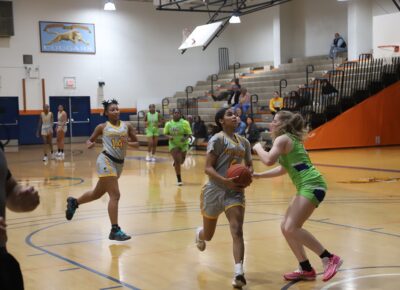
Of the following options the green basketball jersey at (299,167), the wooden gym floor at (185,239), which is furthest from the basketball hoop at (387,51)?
the green basketball jersey at (299,167)

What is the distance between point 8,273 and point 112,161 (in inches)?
196

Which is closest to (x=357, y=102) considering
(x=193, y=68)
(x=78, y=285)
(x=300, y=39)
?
(x=300, y=39)

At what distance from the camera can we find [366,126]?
22812mm

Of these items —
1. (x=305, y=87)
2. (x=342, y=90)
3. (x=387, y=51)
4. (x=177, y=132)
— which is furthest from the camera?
(x=387, y=51)

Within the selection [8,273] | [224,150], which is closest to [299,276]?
[224,150]

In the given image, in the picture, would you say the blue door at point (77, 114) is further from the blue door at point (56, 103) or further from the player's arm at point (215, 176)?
the player's arm at point (215, 176)

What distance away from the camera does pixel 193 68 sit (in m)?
33.5

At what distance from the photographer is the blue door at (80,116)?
30359 mm

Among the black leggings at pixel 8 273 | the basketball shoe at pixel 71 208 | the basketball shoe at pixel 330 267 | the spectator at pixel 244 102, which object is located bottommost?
the basketball shoe at pixel 330 267

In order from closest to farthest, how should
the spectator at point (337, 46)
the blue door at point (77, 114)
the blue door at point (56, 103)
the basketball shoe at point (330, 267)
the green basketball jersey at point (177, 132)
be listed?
the basketball shoe at point (330, 267), the green basketball jersey at point (177, 132), the spectator at point (337, 46), the blue door at point (56, 103), the blue door at point (77, 114)

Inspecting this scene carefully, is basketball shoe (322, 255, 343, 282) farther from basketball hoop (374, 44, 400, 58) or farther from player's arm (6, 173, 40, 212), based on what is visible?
basketball hoop (374, 44, 400, 58)

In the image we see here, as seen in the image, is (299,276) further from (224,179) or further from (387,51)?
(387,51)

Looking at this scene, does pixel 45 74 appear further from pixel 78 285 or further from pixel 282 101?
pixel 78 285

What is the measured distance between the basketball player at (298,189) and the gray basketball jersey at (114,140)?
9.15ft
